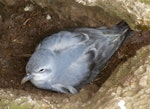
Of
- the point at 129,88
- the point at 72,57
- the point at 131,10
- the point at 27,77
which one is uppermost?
the point at 131,10

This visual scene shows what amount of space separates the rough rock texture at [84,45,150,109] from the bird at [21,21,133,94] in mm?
515

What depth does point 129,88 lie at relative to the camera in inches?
153

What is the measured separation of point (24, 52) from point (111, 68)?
1014 millimetres

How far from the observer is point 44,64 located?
448cm

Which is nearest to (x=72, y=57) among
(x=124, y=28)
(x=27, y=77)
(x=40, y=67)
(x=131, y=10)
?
(x=40, y=67)

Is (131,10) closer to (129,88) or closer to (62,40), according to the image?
(129,88)

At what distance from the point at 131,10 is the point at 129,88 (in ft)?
2.41

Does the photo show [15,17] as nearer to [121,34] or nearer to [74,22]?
[74,22]

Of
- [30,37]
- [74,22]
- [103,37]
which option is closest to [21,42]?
[30,37]

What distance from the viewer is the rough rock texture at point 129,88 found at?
3.77 metres

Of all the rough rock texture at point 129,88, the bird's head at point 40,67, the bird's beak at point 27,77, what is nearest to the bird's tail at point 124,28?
the rough rock texture at point 129,88

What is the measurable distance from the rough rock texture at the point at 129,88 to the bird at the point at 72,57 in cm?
51

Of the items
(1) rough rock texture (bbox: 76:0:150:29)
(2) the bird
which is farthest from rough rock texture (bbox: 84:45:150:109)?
(2) the bird

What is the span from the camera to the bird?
4.57 m
